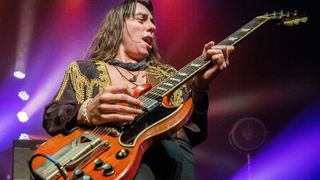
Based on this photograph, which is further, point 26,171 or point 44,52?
point 44,52

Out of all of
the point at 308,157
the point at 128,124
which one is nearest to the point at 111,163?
the point at 128,124

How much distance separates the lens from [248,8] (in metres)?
3.89

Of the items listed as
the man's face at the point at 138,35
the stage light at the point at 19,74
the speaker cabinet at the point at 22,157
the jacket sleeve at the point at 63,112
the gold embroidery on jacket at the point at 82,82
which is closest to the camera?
the jacket sleeve at the point at 63,112

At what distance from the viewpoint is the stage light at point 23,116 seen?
12.4 ft

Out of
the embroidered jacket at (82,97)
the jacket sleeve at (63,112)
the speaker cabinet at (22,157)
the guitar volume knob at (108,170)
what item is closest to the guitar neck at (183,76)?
the embroidered jacket at (82,97)

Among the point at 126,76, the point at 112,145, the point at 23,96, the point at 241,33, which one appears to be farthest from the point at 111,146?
the point at 23,96

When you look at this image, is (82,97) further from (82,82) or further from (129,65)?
(129,65)

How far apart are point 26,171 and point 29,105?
1.30m

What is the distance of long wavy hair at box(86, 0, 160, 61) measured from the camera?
7.09ft

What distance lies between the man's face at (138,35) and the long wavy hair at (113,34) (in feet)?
0.07

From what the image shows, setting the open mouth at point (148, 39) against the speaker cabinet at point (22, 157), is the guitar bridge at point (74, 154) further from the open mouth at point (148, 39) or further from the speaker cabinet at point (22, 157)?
the speaker cabinet at point (22, 157)

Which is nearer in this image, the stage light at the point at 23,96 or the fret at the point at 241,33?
the fret at the point at 241,33

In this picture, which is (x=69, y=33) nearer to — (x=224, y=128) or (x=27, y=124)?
(x=27, y=124)

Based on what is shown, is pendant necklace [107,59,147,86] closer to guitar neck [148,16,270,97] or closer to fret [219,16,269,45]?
guitar neck [148,16,270,97]
